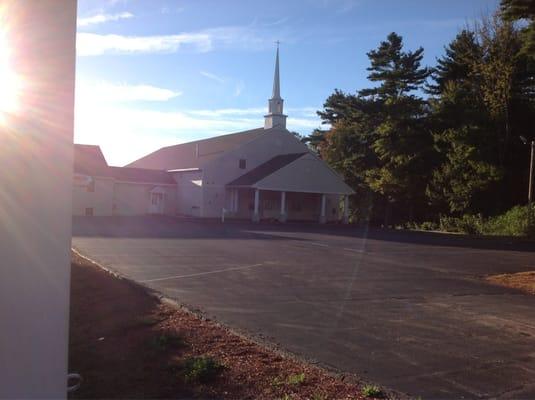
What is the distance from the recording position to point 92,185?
40.8 metres

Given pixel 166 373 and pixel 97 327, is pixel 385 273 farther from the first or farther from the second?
pixel 166 373

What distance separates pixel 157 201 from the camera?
149 feet

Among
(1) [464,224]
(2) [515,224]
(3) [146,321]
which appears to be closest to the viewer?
(3) [146,321]

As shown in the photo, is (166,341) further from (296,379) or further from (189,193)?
(189,193)

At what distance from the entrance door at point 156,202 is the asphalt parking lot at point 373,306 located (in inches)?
1012

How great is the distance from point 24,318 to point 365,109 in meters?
50.9

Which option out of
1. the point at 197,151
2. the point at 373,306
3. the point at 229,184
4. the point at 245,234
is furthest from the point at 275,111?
the point at 373,306

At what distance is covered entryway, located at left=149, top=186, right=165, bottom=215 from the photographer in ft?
148

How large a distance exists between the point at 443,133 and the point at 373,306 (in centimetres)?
3690

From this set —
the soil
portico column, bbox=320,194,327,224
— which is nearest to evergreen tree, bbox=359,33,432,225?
portico column, bbox=320,194,327,224

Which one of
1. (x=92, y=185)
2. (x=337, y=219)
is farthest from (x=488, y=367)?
(x=337, y=219)

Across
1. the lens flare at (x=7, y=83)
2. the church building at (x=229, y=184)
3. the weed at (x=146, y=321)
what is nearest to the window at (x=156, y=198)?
the church building at (x=229, y=184)

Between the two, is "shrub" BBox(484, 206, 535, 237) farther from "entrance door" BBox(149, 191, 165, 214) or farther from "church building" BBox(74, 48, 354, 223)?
"entrance door" BBox(149, 191, 165, 214)

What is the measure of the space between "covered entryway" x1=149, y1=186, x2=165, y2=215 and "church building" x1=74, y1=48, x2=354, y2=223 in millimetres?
82
